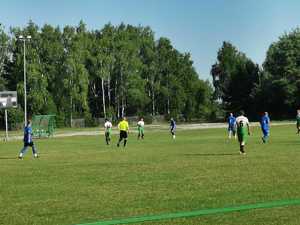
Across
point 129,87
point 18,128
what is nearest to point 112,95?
point 129,87

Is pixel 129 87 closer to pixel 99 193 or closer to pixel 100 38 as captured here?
pixel 100 38

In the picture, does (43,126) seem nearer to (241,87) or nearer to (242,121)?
(242,121)

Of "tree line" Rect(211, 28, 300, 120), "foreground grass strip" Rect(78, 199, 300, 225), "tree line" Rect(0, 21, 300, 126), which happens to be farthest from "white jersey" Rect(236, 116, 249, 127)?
"tree line" Rect(211, 28, 300, 120)

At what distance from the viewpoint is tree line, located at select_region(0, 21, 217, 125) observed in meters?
94.0

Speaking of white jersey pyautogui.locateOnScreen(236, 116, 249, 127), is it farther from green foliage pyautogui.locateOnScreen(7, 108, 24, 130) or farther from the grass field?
green foliage pyautogui.locateOnScreen(7, 108, 24, 130)

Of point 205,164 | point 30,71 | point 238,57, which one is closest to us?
point 205,164

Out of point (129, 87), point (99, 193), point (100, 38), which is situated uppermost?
point (100, 38)

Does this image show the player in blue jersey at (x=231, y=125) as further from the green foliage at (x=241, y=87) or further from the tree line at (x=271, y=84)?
the green foliage at (x=241, y=87)

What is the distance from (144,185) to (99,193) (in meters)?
1.64

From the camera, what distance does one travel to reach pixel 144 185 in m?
15.4

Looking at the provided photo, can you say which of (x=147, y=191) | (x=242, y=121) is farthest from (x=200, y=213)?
(x=242, y=121)

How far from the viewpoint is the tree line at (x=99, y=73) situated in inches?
3701

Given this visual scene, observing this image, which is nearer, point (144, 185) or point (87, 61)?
point (144, 185)

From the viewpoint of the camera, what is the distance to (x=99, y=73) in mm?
99188
